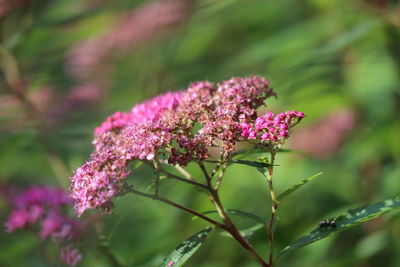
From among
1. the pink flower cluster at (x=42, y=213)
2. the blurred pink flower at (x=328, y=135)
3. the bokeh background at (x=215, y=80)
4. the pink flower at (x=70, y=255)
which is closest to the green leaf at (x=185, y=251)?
the pink flower at (x=70, y=255)

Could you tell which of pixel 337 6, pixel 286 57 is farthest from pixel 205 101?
pixel 337 6

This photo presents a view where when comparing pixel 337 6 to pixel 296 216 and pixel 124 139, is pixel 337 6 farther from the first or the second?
pixel 124 139

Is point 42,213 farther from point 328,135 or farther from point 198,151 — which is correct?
point 328,135

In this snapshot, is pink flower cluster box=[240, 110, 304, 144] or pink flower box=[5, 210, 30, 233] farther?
pink flower box=[5, 210, 30, 233]

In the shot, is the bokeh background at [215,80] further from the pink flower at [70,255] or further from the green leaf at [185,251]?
the green leaf at [185,251]

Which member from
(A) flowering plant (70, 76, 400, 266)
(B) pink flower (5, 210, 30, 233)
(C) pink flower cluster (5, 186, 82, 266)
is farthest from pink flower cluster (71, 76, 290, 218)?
(B) pink flower (5, 210, 30, 233)

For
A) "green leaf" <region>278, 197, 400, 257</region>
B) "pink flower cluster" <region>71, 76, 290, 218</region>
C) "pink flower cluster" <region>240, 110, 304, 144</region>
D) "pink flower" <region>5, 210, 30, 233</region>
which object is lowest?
"green leaf" <region>278, 197, 400, 257</region>

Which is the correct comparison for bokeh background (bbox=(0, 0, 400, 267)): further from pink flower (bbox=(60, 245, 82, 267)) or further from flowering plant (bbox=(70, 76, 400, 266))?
flowering plant (bbox=(70, 76, 400, 266))
